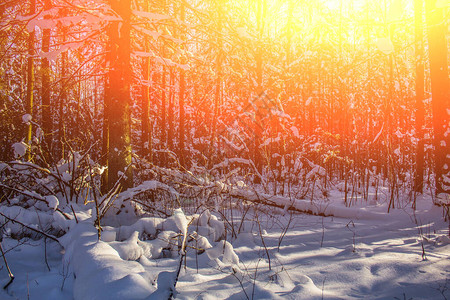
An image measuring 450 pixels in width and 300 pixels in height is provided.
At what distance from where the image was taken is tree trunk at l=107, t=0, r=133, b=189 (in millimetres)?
4629

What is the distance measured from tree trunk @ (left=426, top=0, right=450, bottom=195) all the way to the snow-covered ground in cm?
169

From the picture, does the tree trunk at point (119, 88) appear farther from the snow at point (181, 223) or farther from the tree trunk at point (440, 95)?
the tree trunk at point (440, 95)

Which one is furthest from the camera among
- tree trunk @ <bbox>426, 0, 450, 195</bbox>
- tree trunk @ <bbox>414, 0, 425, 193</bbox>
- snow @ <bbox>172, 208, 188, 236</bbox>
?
tree trunk @ <bbox>414, 0, 425, 193</bbox>

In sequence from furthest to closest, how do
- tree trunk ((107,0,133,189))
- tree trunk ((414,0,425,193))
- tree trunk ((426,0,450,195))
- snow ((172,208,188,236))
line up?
tree trunk ((414,0,425,193)) → tree trunk ((426,0,450,195)) → tree trunk ((107,0,133,189)) → snow ((172,208,188,236))

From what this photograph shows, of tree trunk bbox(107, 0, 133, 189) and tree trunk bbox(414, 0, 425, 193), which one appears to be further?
tree trunk bbox(414, 0, 425, 193)

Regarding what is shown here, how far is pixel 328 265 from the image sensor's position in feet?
8.31

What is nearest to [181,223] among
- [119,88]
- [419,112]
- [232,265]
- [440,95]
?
[232,265]

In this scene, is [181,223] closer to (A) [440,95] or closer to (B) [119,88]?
(B) [119,88]

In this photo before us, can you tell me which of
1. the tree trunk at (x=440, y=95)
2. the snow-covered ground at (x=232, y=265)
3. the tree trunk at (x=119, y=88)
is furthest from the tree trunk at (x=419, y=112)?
the tree trunk at (x=119, y=88)

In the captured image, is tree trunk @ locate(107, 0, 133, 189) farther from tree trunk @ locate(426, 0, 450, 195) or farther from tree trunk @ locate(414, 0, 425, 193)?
tree trunk @ locate(414, 0, 425, 193)

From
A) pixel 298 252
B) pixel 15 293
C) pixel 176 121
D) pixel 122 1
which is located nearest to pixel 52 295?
pixel 15 293

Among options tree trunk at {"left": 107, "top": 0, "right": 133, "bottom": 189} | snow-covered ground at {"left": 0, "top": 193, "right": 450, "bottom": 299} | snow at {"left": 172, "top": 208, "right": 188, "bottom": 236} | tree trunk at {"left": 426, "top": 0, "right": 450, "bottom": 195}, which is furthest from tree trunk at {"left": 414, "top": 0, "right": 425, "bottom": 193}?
snow at {"left": 172, "top": 208, "right": 188, "bottom": 236}

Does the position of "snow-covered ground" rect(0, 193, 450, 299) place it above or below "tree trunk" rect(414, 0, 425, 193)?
below

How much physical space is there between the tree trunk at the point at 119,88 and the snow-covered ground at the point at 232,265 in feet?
5.44
